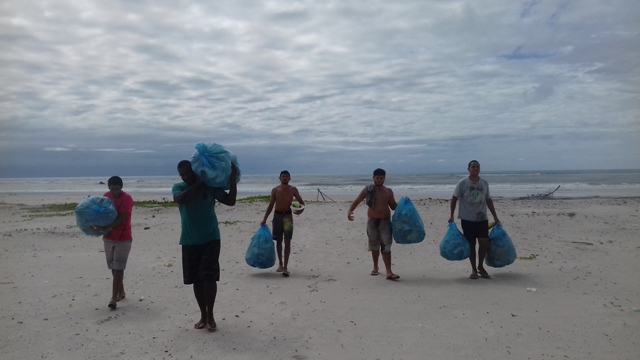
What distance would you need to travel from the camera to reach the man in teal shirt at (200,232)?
195 inches

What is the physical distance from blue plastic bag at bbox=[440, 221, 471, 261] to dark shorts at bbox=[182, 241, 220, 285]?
12.7 feet

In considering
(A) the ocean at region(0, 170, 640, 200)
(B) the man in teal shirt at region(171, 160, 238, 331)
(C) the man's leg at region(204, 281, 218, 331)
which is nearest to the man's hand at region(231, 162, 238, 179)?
(B) the man in teal shirt at region(171, 160, 238, 331)

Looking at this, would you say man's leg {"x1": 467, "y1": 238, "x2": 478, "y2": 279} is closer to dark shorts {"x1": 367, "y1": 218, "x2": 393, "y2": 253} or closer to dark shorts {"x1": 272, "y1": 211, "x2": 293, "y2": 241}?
dark shorts {"x1": 367, "y1": 218, "x2": 393, "y2": 253}

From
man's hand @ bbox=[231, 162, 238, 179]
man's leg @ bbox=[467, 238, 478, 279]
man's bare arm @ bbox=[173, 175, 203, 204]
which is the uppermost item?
man's hand @ bbox=[231, 162, 238, 179]

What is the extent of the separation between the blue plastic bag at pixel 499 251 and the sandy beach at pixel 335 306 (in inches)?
10.2

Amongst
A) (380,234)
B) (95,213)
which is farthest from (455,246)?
(95,213)

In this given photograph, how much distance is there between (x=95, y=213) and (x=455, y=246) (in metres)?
5.11

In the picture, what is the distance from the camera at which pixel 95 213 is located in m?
5.75

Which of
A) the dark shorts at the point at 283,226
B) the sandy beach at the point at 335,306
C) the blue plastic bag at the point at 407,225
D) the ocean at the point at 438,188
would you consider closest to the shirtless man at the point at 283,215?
the dark shorts at the point at 283,226

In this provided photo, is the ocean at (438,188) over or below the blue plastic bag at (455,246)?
below

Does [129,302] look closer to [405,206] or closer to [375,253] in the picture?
[375,253]

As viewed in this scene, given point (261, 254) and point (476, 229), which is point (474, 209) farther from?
point (261, 254)

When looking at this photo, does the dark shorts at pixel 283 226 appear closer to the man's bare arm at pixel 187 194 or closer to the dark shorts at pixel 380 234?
the dark shorts at pixel 380 234

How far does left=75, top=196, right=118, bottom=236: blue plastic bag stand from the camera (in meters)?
5.73
